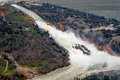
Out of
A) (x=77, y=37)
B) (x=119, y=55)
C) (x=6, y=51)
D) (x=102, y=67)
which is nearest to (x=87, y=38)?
(x=77, y=37)

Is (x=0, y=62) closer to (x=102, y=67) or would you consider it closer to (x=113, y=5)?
(x=102, y=67)

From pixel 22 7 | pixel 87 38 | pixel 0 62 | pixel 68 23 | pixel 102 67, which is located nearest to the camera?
pixel 0 62

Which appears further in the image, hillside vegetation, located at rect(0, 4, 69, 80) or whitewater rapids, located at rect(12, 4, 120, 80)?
hillside vegetation, located at rect(0, 4, 69, 80)

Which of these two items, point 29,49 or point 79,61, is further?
point 29,49

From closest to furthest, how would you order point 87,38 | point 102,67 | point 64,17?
point 102,67 < point 87,38 < point 64,17

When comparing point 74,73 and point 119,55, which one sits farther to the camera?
point 119,55

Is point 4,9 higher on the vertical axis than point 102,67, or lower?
higher

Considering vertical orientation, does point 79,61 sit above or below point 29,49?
below

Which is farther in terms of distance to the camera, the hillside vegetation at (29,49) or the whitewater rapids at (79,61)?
the hillside vegetation at (29,49)
